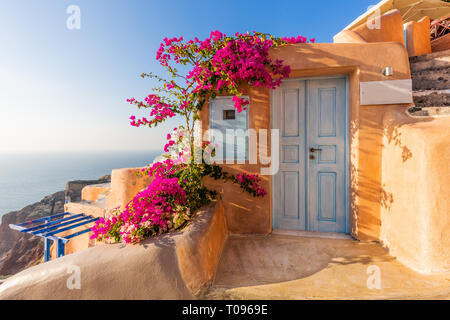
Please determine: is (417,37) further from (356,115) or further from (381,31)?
(356,115)

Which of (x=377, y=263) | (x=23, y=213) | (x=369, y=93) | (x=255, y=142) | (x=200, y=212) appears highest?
(x=369, y=93)

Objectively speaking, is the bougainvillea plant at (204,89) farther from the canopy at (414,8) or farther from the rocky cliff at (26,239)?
the rocky cliff at (26,239)

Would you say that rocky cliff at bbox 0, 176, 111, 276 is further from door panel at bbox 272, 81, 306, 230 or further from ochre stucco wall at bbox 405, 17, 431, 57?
ochre stucco wall at bbox 405, 17, 431, 57

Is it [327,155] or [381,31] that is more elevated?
[381,31]

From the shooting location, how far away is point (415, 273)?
7.26 ft

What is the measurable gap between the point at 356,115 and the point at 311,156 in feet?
2.98

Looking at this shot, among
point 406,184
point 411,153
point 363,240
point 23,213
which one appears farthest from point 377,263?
point 23,213

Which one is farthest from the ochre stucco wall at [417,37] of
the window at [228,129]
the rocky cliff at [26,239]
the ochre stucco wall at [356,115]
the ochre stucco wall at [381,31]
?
the rocky cliff at [26,239]

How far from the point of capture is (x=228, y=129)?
3.32 metres

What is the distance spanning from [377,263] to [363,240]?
58 centimetres

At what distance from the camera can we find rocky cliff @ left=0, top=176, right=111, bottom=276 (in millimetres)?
16156

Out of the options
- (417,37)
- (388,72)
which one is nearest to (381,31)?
(417,37)

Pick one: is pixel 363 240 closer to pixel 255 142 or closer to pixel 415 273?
pixel 415 273

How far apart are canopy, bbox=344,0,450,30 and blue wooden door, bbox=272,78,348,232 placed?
20.1ft
